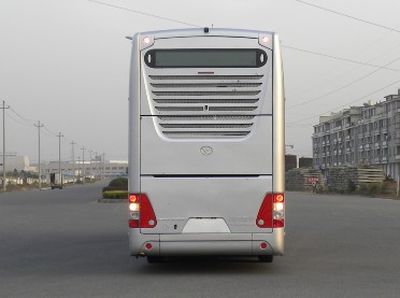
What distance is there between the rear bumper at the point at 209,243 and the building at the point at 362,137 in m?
93.4

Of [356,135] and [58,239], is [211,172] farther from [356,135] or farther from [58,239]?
[356,135]

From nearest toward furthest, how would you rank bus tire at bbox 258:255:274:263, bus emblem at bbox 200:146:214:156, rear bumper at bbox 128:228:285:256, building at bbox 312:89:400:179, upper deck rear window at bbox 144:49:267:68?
rear bumper at bbox 128:228:285:256 < bus emblem at bbox 200:146:214:156 < upper deck rear window at bbox 144:49:267:68 < bus tire at bbox 258:255:274:263 < building at bbox 312:89:400:179

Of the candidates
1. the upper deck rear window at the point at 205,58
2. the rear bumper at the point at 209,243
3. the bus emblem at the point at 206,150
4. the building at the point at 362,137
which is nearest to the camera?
the rear bumper at the point at 209,243

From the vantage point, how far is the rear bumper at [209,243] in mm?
10547

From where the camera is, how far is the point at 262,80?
35.3 ft

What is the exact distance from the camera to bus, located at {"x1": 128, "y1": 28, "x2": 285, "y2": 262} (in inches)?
418

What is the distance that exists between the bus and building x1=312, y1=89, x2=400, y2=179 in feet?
306

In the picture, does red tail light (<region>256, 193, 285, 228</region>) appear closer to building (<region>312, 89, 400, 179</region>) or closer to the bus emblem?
the bus emblem

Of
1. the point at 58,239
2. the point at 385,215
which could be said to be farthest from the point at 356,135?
the point at 58,239

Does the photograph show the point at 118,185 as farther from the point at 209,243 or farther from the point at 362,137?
the point at 362,137

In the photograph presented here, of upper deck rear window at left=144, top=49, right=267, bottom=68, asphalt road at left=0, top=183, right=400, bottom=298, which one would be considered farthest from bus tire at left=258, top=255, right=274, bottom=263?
upper deck rear window at left=144, top=49, right=267, bottom=68

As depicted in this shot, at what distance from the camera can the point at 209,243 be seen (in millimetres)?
10539

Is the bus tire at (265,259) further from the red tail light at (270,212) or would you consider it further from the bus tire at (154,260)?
the red tail light at (270,212)

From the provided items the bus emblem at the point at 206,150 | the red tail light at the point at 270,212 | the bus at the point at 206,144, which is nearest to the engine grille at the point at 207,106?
the bus at the point at 206,144
